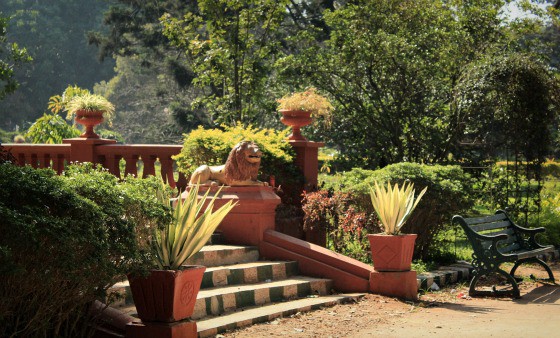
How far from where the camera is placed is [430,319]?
30.0ft

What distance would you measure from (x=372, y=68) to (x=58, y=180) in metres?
11.7

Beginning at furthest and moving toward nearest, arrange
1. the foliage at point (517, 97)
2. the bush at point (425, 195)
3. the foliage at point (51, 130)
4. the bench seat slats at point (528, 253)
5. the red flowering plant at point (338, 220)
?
1. the foliage at point (51, 130)
2. the foliage at point (517, 97)
3. the bush at point (425, 195)
4. the red flowering plant at point (338, 220)
5. the bench seat slats at point (528, 253)

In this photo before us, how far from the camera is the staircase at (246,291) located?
8461 millimetres

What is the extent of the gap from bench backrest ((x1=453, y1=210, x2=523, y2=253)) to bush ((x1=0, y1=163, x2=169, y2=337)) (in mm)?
5113

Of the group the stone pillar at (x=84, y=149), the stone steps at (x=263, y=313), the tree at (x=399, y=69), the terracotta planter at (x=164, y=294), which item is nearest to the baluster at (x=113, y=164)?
the stone pillar at (x=84, y=149)

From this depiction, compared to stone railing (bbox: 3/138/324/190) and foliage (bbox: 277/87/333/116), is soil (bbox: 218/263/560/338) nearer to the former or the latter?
stone railing (bbox: 3/138/324/190)

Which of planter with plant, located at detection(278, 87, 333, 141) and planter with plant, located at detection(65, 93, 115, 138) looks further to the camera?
planter with plant, located at detection(65, 93, 115, 138)

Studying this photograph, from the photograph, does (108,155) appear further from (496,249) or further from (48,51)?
(48,51)

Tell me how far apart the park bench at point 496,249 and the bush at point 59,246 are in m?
5.11

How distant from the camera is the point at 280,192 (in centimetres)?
1252

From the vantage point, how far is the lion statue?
10.8 metres

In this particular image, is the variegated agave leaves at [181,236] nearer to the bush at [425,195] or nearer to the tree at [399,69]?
the bush at [425,195]

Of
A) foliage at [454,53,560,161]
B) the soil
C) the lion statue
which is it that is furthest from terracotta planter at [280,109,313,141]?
foliage at [454,53,560,161]

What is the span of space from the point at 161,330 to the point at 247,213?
13.4ft
